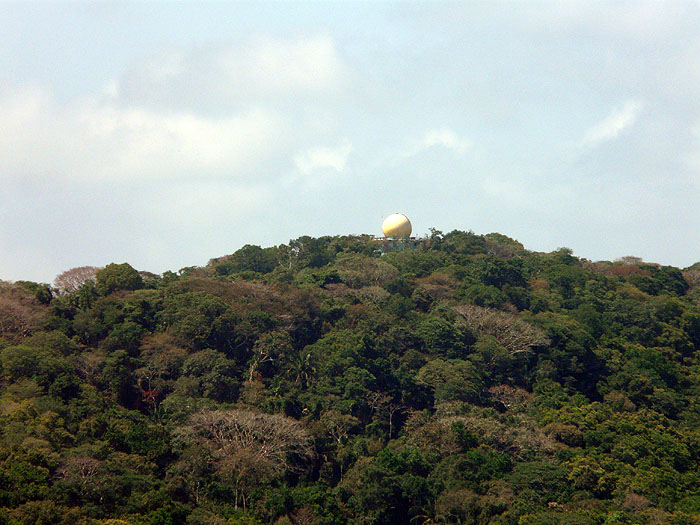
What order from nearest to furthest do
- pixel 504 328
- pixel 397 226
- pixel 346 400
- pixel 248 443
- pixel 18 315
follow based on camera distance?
pixel 248 443, pixel 346 400, pixel 18 315, pixel 504 328, pixel 397 226

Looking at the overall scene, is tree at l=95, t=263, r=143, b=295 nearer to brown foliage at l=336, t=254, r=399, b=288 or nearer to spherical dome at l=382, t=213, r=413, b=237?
brown foliage at l=336, t=254, r=399, b=288

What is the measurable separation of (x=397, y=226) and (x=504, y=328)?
20419 mm

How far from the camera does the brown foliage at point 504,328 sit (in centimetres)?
4903

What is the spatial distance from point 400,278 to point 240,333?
13631 mm

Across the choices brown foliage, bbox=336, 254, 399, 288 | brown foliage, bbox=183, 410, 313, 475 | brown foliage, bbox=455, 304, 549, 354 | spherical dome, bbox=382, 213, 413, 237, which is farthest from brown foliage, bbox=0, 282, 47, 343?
spherical dome, bbox=382, 213, 413, 237

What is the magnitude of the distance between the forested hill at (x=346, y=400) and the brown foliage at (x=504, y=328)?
11 centimetres

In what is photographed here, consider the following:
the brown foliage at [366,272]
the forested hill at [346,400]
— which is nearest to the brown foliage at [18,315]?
the forested hill at [346,400]

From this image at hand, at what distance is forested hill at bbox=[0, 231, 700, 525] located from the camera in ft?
120

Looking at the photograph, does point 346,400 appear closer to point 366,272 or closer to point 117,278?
point 117,278

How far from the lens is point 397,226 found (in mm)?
69188

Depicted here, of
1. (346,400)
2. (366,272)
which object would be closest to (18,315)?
(346,400)

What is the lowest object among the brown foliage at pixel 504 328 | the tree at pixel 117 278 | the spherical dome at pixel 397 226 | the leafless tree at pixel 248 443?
the leafless tree at pixel 248 443

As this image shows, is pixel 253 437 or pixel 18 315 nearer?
pixel 253 437

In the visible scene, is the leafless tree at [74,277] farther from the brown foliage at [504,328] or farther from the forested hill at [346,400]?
the brown foliage at [504,328]
